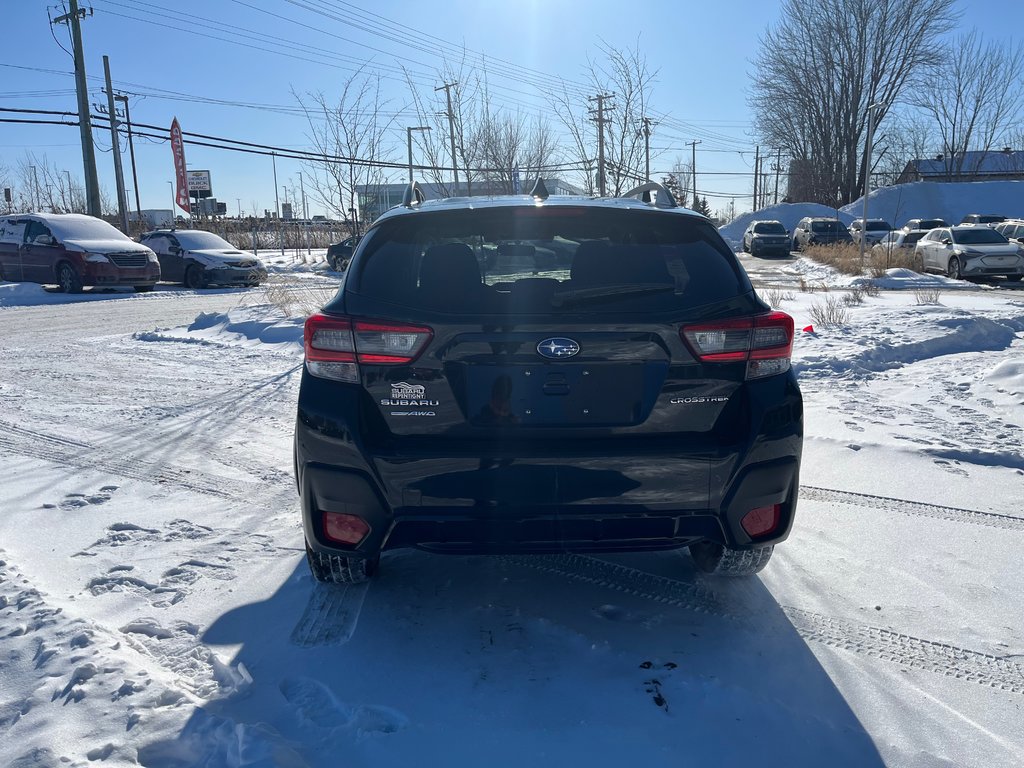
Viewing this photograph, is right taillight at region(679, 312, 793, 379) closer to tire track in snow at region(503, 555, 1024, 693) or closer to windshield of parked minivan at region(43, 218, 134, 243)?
tire track in snow at region(503, 555, 1024, 693)

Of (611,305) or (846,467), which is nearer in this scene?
(611,305)

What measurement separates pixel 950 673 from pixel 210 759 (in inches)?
96.7

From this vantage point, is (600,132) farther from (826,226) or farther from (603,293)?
(826,226)

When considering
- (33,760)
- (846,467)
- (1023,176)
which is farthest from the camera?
(1023,176)

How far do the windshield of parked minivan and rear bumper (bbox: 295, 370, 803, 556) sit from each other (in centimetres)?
1904

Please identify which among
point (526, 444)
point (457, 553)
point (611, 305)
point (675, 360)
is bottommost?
point (457, 553)

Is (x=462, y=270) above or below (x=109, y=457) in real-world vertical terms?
above

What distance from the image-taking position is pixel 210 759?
7.12ft

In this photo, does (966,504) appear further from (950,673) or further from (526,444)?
(526,444)

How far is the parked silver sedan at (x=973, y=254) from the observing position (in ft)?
69.7

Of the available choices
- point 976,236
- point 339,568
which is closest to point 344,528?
point 339,568

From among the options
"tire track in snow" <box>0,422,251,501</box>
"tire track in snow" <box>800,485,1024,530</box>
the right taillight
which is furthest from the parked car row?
the right taillight

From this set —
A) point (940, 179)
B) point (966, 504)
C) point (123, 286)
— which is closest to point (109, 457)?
point (966, 504)

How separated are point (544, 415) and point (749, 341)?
30.9 inches
